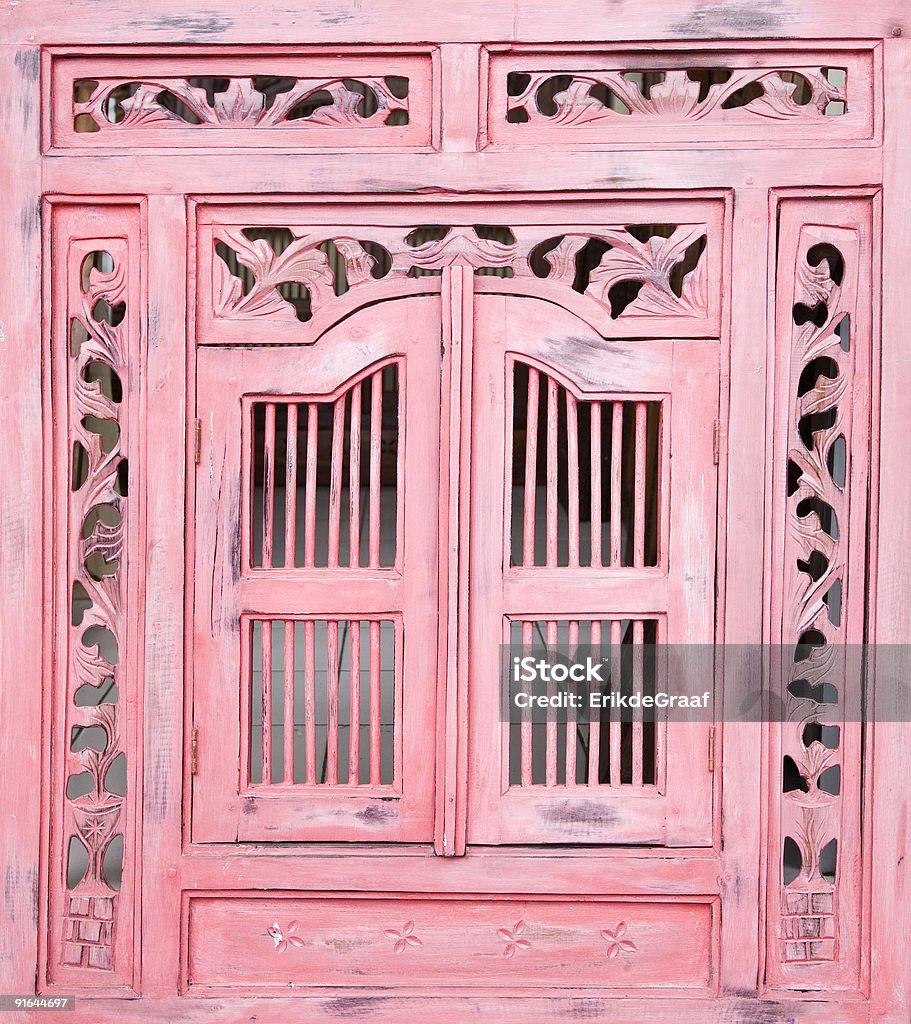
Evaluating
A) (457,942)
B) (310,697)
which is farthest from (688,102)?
(457,942)

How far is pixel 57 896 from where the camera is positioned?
2.17 meters

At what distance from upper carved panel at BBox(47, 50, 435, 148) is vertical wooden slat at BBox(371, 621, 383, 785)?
3.79ft

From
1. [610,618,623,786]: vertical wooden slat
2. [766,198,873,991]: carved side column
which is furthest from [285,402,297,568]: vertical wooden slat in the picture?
[766,198,873,991]: carved side column

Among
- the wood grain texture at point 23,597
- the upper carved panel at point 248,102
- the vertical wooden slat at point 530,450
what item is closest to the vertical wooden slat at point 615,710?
the vertical wooden slat at point 530,450

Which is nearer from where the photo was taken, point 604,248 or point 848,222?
point 848,222

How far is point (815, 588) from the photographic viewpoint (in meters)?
2.14

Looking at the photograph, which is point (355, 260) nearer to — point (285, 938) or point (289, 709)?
point (289, 709)

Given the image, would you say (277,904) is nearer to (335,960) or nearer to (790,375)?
(335,960)

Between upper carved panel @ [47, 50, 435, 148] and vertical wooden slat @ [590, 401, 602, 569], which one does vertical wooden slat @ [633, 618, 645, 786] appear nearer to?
vertical wooden slat @ [590, 401, 602, 569]

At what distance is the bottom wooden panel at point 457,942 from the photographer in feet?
7.03

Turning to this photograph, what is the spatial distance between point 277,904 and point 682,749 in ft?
3.40

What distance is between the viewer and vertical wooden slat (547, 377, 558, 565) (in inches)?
83.8

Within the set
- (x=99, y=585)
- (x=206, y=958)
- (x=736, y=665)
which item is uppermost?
(x=99, y=585)

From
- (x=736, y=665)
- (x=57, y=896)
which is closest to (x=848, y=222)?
(x=736, y=665)
